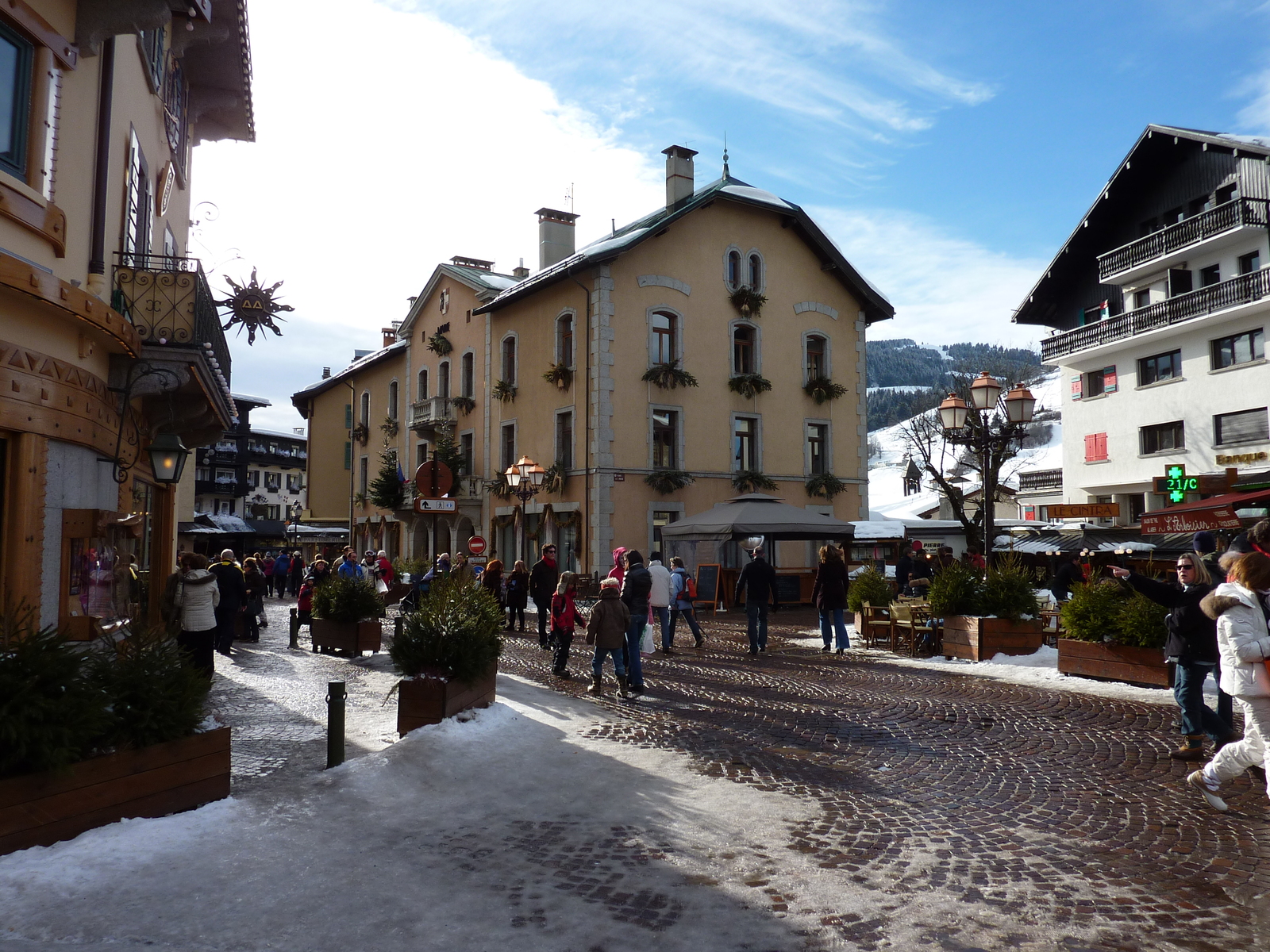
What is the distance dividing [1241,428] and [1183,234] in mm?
6067

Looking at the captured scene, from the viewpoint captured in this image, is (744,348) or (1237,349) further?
(744,348)

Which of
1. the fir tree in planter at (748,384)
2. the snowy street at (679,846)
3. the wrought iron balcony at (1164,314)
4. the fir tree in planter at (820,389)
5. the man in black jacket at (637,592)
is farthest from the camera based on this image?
the fir tree in planter at (820,389)

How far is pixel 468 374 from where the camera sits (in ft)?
117

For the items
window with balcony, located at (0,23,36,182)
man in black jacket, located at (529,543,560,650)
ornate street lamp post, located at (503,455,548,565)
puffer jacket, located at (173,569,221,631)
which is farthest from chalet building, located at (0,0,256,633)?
ornate street lamp post, located at (503,455,548,565)

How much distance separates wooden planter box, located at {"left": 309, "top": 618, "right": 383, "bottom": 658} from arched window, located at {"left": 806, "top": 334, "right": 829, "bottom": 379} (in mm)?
19670

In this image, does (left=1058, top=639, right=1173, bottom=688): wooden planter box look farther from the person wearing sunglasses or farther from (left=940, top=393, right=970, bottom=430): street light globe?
(left=940, top=393, right=970, bottom=430): street light globe

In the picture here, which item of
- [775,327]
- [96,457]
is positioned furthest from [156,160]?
[775,327]

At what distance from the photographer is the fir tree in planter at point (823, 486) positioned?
30.3 meters

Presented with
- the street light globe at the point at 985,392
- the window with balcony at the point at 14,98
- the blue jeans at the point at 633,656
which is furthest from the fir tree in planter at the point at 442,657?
the street light globe at the point at 985,392

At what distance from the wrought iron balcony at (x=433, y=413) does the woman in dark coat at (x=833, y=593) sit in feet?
75.1

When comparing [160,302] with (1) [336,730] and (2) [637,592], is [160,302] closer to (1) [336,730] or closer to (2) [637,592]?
(1) [336,730]

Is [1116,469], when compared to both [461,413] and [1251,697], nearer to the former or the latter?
[461,413]

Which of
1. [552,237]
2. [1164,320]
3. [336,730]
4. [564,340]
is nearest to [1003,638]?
[336,730]

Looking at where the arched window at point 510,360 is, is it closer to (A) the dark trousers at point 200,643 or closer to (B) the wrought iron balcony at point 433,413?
(B) the wrought iron balcony at point 433,413
